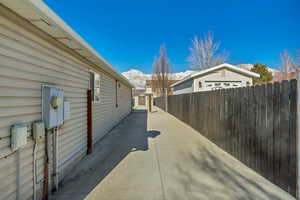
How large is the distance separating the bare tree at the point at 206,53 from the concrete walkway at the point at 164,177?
21.7 meters

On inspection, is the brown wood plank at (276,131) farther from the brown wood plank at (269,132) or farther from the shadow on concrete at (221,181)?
the shadow on concrete at (221,181)

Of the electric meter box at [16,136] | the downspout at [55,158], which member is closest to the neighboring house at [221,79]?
the downspout at [55,158]

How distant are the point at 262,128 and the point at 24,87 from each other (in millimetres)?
3932

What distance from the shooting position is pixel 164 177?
3207 mm

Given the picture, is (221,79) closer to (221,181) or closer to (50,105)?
(221,181)

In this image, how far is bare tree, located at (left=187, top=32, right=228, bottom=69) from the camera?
23922 mm

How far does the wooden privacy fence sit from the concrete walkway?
0.25 meters

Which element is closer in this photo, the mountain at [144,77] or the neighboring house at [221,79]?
the neighboring house at [221,79]

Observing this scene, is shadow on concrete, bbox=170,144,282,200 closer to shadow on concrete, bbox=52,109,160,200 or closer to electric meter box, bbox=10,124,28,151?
shadow on concrete, bbox=52,109,160,200

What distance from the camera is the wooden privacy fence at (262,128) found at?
8.39 ft

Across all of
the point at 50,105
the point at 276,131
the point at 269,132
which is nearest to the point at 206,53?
the point at 269,132

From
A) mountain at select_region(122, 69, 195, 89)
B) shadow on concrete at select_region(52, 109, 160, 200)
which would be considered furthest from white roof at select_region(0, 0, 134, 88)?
mountain at select_region(122, 69, 195, 89)

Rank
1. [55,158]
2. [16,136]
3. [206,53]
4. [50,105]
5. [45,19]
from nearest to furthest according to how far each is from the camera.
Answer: [16,136]
[45,19]
[50,105]
[55,158]
[206,53]

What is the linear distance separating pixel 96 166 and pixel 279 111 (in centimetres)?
368
